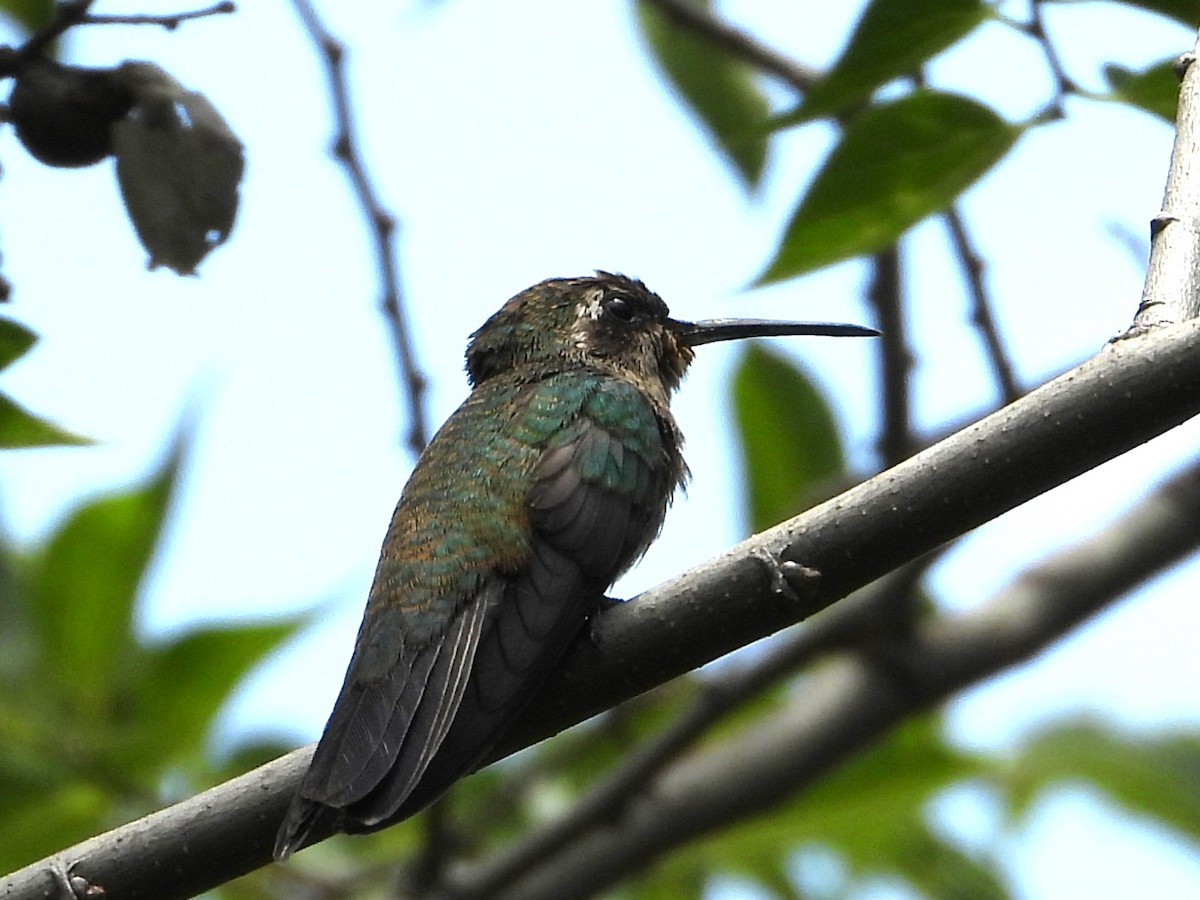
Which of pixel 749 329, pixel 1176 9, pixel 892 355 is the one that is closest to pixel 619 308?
pixel 749 329

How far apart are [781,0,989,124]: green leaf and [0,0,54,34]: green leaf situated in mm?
1925

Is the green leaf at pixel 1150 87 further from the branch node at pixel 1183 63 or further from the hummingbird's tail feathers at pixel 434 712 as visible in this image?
the hummingbird's tail feathers at pixel 434 712

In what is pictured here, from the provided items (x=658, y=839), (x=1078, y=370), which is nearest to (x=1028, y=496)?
(x=1078, y=370)

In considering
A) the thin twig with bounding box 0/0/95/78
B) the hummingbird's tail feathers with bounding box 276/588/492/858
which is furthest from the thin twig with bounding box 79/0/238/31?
the hummingbird's tail feathers with bounding box 276/588/492/858

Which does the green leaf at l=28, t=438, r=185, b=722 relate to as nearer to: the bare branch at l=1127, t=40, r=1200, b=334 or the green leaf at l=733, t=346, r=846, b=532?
the green leaf at l=733, t=346, r=846, b=532

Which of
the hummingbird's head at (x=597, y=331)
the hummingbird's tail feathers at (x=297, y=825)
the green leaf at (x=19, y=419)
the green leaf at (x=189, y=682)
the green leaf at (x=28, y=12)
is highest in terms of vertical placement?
the green leaf at (x=28, y=12)

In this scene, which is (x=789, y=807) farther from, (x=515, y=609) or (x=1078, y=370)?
(x=1078, y=370)

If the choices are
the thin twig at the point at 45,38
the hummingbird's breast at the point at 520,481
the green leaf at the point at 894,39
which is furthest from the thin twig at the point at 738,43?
the thin twig at the point at 45,38

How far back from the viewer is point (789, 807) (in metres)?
6.12

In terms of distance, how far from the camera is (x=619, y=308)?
597 cm

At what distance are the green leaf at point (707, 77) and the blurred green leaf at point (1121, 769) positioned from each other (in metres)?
2.45

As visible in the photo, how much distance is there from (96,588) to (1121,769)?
3373mm

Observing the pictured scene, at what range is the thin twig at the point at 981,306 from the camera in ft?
16.9

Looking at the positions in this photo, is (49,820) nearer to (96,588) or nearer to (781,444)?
(96,588)
